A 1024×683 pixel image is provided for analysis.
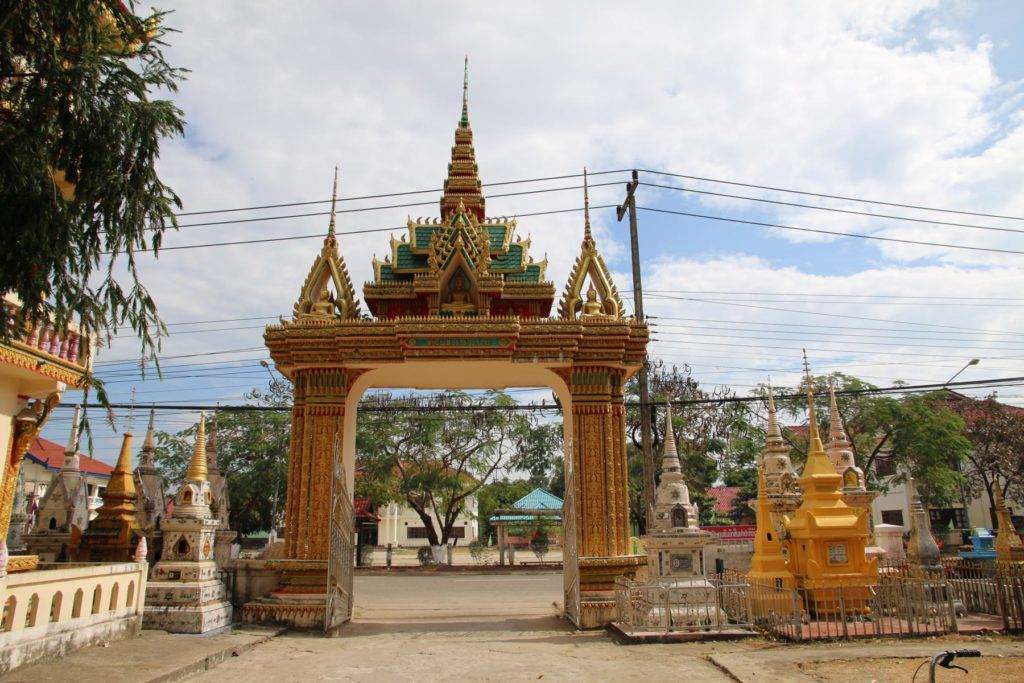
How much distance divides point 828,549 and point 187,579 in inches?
441

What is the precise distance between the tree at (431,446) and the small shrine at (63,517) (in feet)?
43.4

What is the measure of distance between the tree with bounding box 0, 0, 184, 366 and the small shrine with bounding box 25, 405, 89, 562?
13285 millimetres

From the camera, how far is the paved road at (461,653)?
9070 mm

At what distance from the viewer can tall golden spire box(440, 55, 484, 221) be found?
17.7 meters

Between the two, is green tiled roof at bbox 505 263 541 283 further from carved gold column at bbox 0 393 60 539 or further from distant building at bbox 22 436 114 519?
distant building at bbox 22 436 114 519

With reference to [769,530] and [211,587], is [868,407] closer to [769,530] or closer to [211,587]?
[769,530]

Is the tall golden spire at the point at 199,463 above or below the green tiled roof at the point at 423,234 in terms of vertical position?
below

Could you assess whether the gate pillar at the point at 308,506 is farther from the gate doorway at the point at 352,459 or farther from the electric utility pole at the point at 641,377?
the electric utility pole at the point at 641,377

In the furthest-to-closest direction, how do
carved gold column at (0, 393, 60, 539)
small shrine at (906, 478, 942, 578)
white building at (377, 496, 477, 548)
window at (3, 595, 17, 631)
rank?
white building at (377, 496, 477, 548)
small shrine at (906, 478, 942, 578)
carved gold column at (0, 393, 60, 539)
window at (3, 595, 17, 631)

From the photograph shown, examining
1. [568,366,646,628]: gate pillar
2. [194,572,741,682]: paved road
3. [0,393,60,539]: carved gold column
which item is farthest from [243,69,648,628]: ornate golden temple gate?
[0,393,60,539]: carved gold column

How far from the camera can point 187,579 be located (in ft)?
39.6

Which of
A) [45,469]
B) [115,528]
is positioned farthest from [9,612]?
[45,469]

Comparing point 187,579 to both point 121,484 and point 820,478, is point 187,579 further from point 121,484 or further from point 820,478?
point 820,478

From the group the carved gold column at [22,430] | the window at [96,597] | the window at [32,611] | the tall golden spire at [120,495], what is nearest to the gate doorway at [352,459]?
the window at [96,597]
